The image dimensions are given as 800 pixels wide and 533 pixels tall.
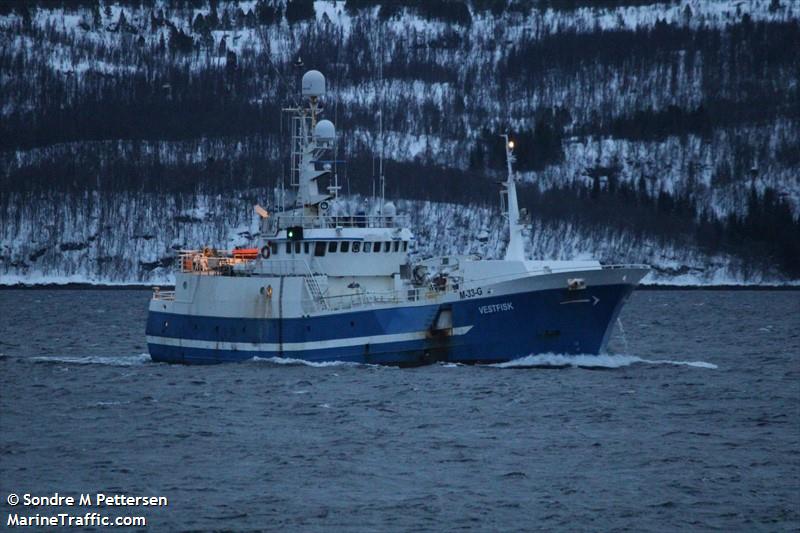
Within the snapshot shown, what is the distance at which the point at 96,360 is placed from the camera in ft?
210

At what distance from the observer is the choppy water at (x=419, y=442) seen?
32.4 m

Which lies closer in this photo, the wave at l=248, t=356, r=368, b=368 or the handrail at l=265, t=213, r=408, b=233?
the wave at l=248, t=356, r=368, b=368

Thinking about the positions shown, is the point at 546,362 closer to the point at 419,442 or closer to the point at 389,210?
the point at 389,210

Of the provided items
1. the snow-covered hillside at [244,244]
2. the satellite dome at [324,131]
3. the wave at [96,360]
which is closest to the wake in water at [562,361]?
the satellite dome at [324,131]

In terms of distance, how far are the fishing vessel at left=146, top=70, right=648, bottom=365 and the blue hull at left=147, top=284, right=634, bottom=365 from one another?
0.05 m

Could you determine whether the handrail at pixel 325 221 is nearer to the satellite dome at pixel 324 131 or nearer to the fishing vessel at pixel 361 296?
the fishing vessel at pixel 361 296

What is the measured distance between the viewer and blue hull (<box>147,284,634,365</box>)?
52.3 metres

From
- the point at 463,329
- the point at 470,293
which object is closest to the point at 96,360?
the point at 463,329

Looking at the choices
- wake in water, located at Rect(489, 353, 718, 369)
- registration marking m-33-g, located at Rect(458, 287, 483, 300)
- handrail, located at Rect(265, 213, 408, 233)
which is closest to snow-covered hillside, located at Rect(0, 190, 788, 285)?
handrail, located at Rect(265, 213, 408, 233)

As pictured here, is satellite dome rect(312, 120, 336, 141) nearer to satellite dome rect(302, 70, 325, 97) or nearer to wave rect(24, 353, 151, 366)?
satellite dome rect(302, 70, 325, 97)

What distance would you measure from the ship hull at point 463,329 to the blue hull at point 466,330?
4 cm

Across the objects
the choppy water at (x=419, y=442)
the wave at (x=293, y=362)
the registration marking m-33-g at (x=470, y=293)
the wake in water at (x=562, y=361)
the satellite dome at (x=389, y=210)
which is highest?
the satellite dome at (x=389, y=210)

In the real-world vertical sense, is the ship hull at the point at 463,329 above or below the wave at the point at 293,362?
above

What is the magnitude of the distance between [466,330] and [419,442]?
43.5 feet
